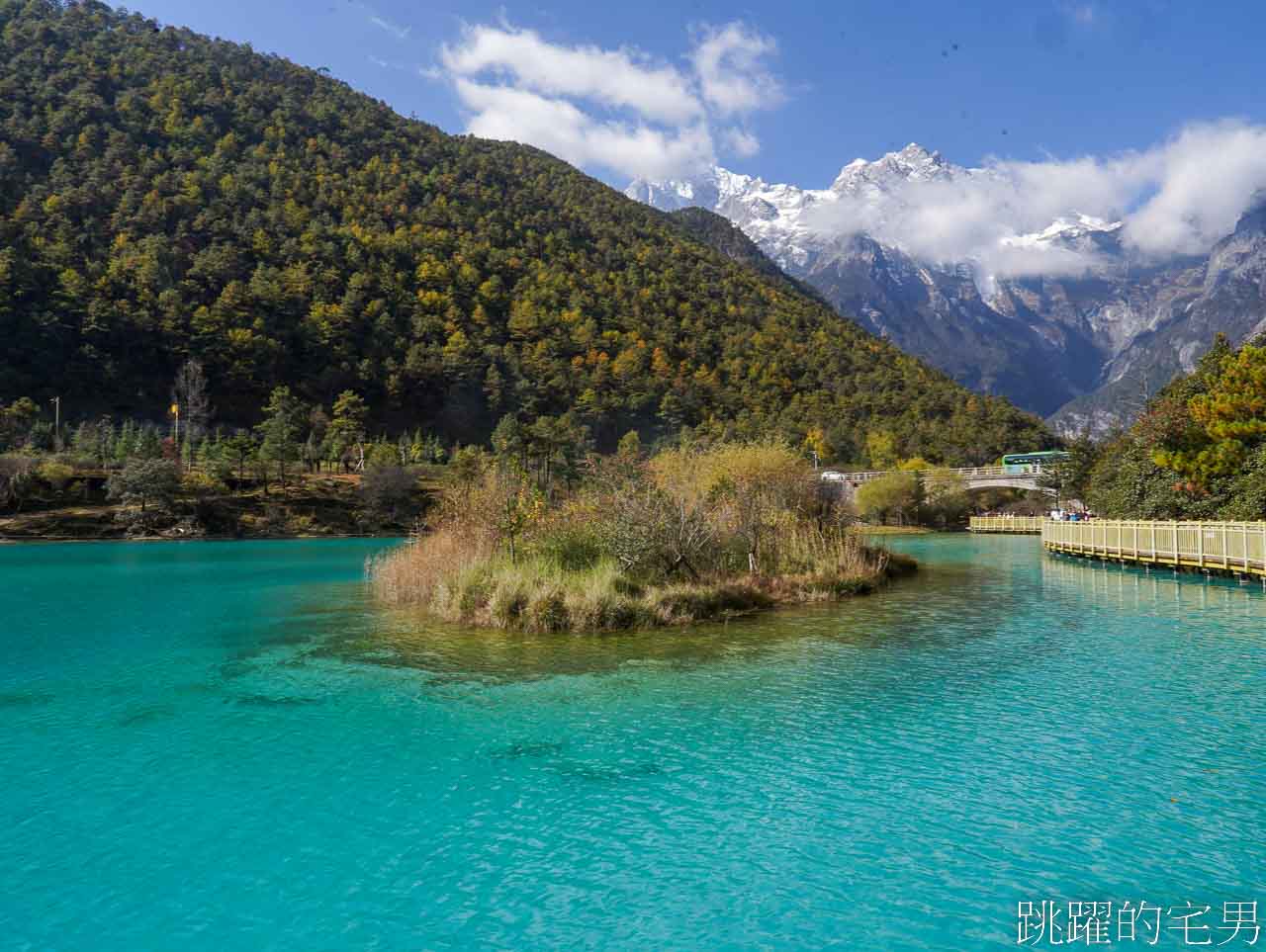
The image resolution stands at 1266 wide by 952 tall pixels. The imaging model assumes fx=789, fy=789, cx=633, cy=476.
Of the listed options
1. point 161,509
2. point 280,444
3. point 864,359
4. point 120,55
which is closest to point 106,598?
point 161,509

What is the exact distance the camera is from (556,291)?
121 metres

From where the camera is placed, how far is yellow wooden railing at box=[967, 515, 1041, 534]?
2406 inches

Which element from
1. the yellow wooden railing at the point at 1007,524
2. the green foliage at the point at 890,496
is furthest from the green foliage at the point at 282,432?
the yellow wooden railing at the point at 1007,524

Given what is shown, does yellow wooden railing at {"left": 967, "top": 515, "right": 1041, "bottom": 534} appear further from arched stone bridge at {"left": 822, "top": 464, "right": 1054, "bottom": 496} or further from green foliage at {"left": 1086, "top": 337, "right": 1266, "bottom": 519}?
green foliage at {"left": 1086, "top": 337, "right": 1266, "bottom": 519}

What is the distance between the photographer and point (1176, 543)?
91.3 ft

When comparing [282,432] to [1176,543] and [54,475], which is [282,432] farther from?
[1176,543]

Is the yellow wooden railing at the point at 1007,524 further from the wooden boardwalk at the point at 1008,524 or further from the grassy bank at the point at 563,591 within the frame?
the grassy bank at the point at 563,591

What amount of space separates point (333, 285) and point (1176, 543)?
98785 mm

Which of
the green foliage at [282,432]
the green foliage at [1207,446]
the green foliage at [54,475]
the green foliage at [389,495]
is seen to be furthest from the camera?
the green foliage at [282,432]

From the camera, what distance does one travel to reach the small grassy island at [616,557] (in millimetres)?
16234

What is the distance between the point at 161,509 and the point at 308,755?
1947 inches

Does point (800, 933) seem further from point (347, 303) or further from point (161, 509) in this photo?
point (347, 303)

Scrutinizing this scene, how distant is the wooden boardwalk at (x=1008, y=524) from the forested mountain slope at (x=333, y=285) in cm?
3824

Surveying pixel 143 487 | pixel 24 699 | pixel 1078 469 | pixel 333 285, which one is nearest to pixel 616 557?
pixel 24 699
